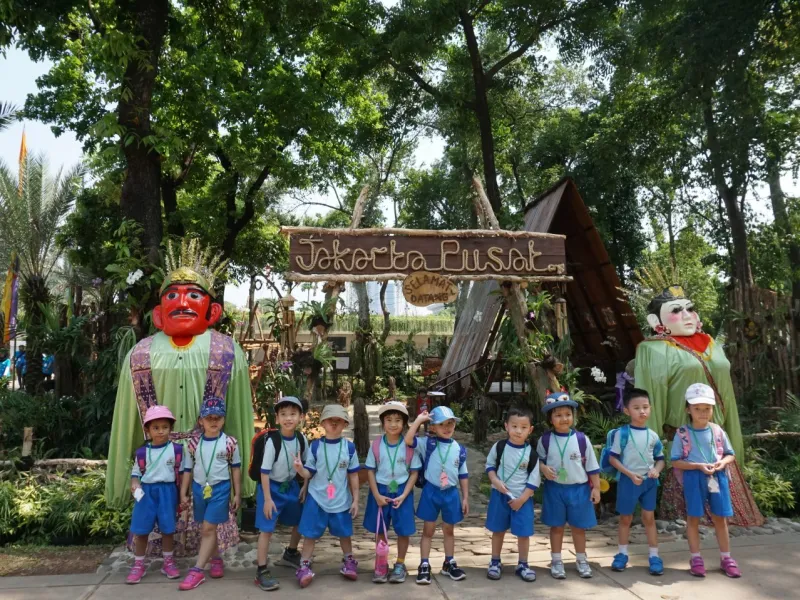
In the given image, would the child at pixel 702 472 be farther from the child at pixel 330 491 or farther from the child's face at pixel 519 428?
the child at pixel 330 491

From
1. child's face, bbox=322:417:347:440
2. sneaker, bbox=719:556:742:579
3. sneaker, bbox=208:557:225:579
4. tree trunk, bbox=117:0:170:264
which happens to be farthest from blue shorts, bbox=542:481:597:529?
tree trunk, bbox=117:0:170:264

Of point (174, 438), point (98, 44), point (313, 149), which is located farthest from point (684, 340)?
point (313, 149)

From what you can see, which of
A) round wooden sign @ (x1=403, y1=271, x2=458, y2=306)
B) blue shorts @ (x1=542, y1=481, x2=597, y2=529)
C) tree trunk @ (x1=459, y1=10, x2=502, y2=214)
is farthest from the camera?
tree trunk @ (x1=459, y1=10, x2=502, y2=214)

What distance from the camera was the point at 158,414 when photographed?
436 cm

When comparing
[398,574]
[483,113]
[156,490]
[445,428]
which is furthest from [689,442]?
[483,113]

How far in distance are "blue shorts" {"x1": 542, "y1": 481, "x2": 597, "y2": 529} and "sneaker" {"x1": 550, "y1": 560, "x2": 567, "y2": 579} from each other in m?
0.27

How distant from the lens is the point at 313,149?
14.3 meters

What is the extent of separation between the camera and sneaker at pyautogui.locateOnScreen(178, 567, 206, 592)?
13.4ft

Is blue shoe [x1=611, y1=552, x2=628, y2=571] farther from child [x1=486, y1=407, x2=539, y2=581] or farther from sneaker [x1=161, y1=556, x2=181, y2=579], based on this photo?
sneaker [x1=161, y1=556, x2=181, y2=579]

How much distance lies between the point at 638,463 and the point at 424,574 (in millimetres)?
1705

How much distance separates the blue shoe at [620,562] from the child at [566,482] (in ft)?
0.67

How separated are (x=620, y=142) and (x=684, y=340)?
8.14 m

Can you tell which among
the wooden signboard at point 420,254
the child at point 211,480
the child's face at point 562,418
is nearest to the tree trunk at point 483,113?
the wooden signboard at point 420,254

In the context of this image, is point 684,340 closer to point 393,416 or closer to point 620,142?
point 393,416
